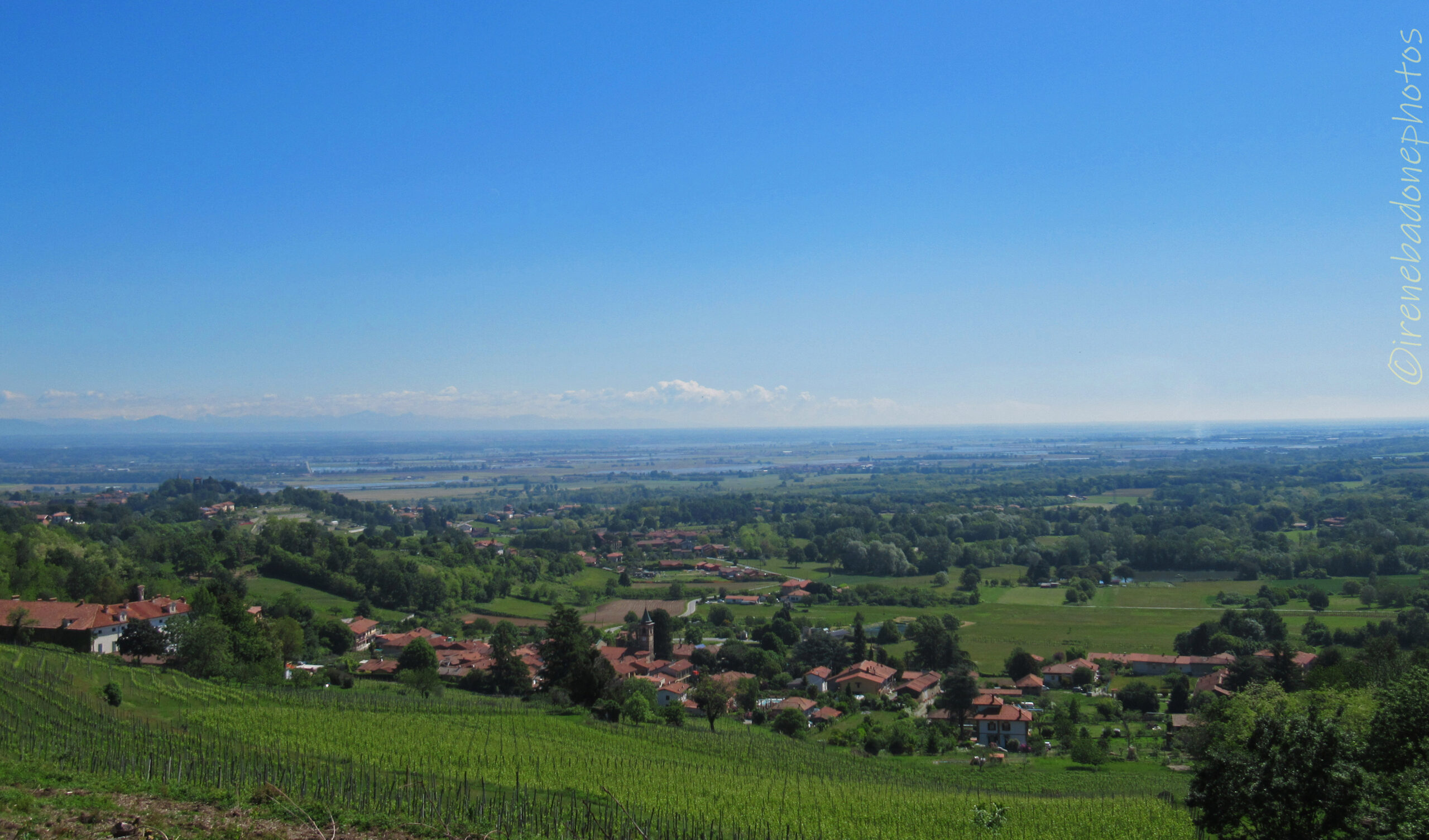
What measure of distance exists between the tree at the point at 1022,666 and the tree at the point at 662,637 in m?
17.7

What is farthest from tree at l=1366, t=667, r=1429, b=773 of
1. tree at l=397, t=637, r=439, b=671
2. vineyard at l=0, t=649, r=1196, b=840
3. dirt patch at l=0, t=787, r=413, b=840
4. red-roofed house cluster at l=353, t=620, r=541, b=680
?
tree at l=397, t=637, r=439, b=671

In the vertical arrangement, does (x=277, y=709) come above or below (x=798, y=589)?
above

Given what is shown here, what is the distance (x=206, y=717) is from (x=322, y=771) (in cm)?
837

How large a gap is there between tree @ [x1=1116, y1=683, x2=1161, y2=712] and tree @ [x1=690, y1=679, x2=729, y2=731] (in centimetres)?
1770

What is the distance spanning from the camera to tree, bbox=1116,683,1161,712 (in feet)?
119

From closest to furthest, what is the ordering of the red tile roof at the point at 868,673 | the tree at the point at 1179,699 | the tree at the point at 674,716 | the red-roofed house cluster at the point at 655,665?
the tree at the point at 674,716 → the tree at the point at 1179,699 → the red-roofed house cluster at the point at 655,665 → the red tile roof at the point at 868,673

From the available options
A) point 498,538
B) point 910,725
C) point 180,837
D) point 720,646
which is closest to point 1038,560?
point 720,646

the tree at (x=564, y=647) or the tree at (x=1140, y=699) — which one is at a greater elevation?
the tree at (x=564, y=647)

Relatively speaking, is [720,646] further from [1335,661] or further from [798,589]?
[1335,661]

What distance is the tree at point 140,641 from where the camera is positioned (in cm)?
3228

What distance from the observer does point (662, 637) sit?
45.8m

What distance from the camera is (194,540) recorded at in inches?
2554

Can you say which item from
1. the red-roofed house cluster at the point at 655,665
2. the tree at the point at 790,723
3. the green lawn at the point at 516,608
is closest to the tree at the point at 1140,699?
the tree at the point at 790,723

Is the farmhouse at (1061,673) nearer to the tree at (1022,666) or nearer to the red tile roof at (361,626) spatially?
the tree at (1022,666)
